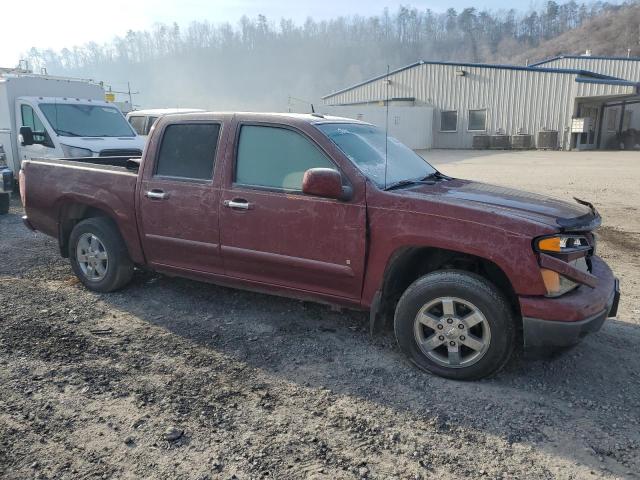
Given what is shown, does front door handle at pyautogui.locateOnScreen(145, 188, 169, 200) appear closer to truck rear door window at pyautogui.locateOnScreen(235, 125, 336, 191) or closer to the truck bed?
the truck bed

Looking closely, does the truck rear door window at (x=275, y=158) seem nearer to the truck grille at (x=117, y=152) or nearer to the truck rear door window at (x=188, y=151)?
the truck rear door window at (x=188, y=151)

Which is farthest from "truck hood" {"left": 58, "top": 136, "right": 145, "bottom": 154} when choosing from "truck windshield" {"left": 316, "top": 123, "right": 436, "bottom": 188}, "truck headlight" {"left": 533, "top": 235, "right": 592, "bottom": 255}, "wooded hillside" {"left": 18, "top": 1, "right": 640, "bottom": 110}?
"wooded hillside" {"left": 18, "top": 1, "right": 640, "bottom": 110}

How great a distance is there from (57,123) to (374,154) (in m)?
8.93

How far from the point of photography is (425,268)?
3.93 m

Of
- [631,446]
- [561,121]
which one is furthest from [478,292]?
[561,121]

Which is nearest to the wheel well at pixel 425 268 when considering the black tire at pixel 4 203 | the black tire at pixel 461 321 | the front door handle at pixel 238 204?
the black tire at pixel 461 321

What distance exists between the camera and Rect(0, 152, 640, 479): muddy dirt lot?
2.76 metres

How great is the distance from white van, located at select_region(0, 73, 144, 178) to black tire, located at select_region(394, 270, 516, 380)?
8069 mm

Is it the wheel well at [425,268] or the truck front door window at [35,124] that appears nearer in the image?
the wheel well at [425,268]

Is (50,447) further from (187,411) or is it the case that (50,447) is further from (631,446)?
(631,446)

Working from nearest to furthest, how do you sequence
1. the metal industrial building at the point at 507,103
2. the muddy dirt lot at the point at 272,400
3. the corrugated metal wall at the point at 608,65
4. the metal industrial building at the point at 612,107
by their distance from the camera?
the muddy dirt lot at the point at 272,400
the metal industrial building at the point at 507,103
the metal industrial building at the point at 612,107
the corrugated metal wall at the point at 608,65

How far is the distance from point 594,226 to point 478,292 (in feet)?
3.27

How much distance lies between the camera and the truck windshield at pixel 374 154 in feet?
13.1

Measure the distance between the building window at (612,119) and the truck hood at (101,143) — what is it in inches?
1099
